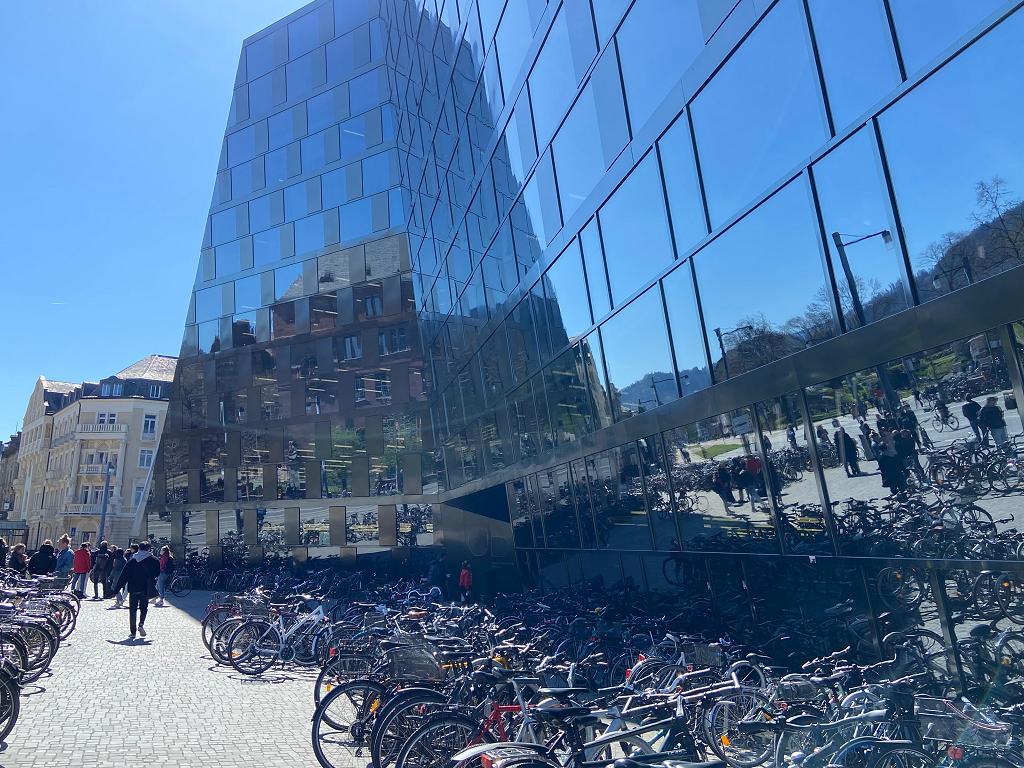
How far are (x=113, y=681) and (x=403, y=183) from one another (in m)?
24.6

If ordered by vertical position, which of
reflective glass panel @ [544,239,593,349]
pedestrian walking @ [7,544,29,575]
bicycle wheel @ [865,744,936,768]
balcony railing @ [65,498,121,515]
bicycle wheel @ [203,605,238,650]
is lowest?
bicycle wheel @ [865,744,936,768]

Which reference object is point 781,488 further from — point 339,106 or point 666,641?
point 339,106

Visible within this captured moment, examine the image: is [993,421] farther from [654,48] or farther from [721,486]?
[654,48]

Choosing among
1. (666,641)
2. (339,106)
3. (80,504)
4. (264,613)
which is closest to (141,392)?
(80,504)

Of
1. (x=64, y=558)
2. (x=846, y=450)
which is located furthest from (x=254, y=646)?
(x=64, y=558)

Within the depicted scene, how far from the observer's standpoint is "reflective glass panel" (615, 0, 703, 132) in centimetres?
936

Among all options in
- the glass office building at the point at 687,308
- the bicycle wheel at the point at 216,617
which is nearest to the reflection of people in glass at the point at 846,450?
the glass office building at the point at 687,308

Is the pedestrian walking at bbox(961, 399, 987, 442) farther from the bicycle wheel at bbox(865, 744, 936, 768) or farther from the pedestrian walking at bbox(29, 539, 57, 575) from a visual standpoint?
the pedestrian walking at bbox(29, 539, 57, 575)

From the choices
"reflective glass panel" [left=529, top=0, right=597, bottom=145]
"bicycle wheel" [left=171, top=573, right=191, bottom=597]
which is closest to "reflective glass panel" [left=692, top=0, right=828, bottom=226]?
"reflective glass panel" [left=529, top=0, right=597, bottom=145]

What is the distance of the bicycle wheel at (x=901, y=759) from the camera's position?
168 inches

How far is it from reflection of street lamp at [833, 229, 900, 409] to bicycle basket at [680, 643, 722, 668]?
10.0 ft

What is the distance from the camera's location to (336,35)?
3469 cm

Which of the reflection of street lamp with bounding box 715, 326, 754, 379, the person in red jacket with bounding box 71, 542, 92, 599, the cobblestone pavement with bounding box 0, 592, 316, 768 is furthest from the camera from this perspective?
the person in red jacket with bounding box 71, 542, 92, 599

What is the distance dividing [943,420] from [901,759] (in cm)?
327
